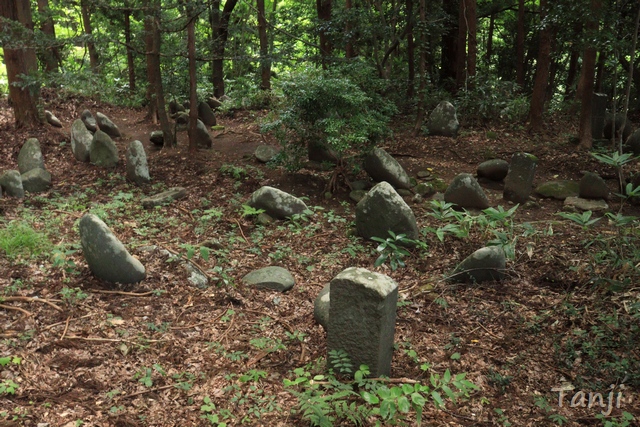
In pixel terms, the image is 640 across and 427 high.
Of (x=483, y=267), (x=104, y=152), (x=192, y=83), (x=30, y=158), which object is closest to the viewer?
(x=483, y=267)

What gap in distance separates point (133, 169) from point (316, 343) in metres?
4.92

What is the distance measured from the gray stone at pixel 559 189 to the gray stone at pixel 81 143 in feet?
24.2

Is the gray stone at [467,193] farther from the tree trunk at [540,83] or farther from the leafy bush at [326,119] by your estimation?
the tree trunk at [540,83]

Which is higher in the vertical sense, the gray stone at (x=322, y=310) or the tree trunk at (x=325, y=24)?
the tree trunk at (x=325, y=24)

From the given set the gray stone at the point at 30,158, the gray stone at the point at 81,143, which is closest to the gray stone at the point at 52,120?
the gray stone at the point at 81,143

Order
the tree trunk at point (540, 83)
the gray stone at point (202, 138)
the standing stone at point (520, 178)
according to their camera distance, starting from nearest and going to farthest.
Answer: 1. the standing stone at point (520, 178)
2. the gray stone at point (202, 138)
3. the tree trunk at point (540, 83)

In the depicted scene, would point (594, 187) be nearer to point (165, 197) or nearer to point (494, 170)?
point (494, 170)

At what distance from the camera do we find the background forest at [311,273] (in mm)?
3418

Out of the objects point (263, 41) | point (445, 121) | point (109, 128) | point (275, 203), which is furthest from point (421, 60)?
point (109, 128)

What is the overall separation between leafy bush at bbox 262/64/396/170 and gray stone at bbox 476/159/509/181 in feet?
6.09

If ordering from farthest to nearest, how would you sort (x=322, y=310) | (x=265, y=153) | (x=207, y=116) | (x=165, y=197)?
(x=207, y=116) < (x=265, y=153) < (x=165, y=197) < (x=322, y=310)

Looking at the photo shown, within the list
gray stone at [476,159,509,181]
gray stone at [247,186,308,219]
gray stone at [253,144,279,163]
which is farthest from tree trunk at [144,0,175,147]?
gray stone at [476,159,509,181]

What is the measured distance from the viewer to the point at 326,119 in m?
7.12

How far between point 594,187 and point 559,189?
1.53ft
